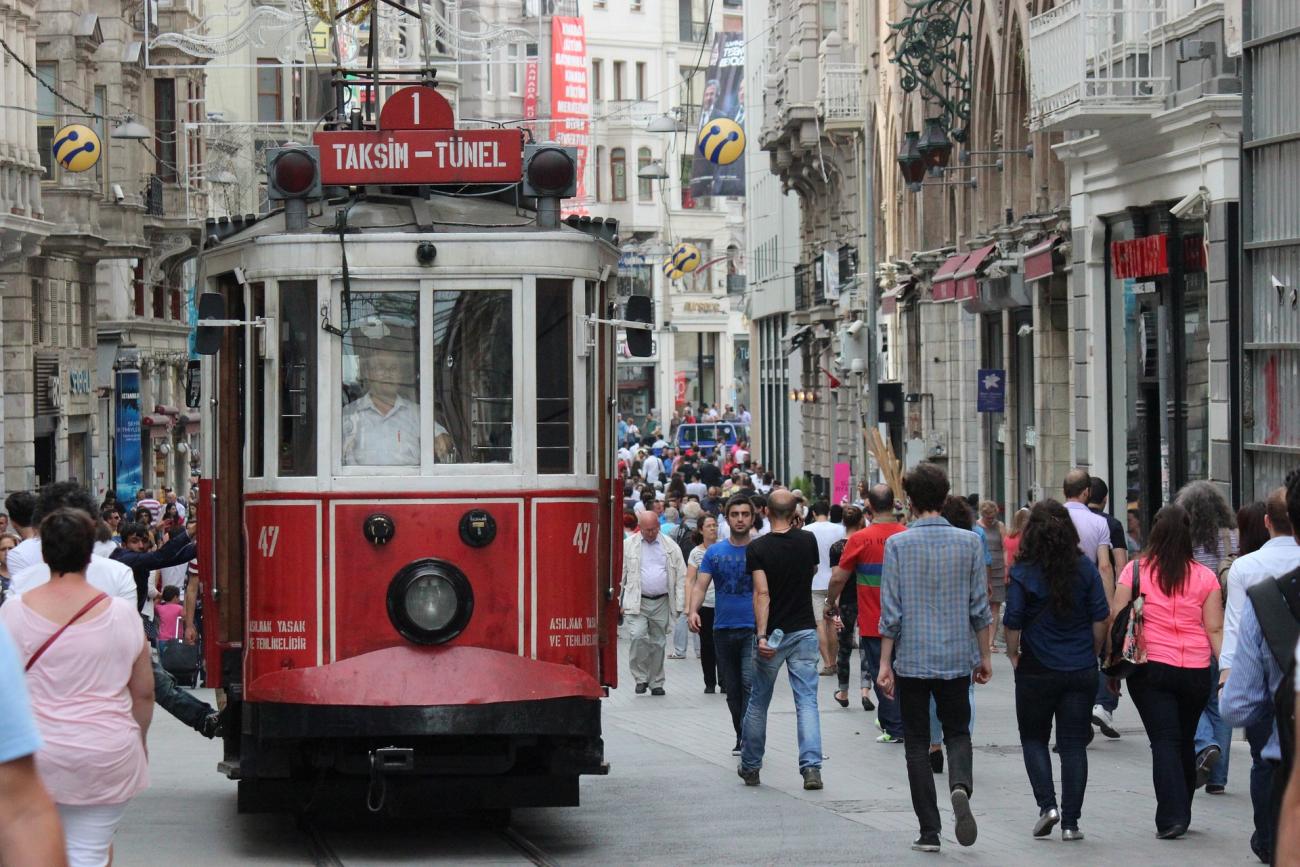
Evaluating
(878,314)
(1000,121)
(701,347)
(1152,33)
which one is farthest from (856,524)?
(701,347)

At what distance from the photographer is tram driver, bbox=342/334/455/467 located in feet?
36.3

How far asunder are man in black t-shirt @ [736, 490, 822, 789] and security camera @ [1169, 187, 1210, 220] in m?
8.58

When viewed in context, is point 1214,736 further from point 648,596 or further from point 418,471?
point 648,596

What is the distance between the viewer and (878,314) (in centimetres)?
4188

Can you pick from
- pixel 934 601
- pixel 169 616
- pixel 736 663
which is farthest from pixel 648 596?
pixel 934 601

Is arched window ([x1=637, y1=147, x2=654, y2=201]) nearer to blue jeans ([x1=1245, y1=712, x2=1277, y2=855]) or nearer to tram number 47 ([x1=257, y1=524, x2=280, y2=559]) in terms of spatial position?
tram number 47 ([x1=257, y1=524, x2=280, y2=559])

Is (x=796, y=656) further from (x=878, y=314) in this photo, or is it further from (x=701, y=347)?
(x=701, y=347)

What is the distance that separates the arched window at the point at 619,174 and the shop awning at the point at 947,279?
56.3 m

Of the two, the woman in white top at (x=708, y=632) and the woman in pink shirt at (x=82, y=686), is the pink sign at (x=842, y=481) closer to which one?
the woman in white top at (x=708, y=632)

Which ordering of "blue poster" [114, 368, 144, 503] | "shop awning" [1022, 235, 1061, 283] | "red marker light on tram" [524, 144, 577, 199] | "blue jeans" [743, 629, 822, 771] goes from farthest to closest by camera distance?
"blue poster" [114, 368, 144, 503]
"shop awning" [1022, 235, 1061, 283]
"blue jeans" [743, 629, 822, 771]
"red marker light on tram" [524, 144, 577, 199]

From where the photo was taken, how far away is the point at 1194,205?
21.0 m

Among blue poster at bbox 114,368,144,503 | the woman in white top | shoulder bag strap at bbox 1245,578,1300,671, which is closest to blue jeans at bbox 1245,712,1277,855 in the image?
shoulder bag strap at bbox 1245,578,1300,671

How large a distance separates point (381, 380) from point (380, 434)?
9.8 inches

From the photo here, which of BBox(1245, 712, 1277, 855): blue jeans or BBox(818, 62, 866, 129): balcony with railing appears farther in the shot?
BBox(818, 62, 866, 129): balcony with railing
